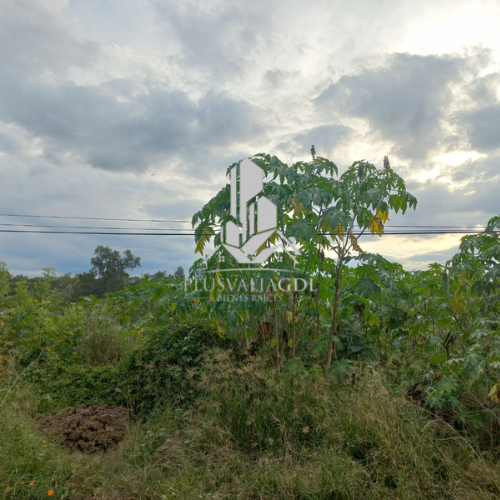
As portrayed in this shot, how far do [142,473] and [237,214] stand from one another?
2393mm

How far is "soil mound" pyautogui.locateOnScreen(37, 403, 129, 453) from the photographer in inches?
144

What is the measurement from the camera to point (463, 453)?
2910 mm

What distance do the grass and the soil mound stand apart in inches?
6.4

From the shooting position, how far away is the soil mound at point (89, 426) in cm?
367

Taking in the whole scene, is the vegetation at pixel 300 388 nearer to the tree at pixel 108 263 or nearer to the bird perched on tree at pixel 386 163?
the bird perched on tree at pixel 386 163

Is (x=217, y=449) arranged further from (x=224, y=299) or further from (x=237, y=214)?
(x=237, y=214)

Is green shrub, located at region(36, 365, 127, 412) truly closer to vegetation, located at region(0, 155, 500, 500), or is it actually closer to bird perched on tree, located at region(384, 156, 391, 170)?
vegetation, located at region(0, 155, 500, 500)

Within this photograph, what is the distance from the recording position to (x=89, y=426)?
152 inches

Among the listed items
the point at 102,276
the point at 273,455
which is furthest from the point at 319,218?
the point at 102,276

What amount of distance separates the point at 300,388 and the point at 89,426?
6.84 feet

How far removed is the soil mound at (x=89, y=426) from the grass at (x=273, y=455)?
164 millimetres

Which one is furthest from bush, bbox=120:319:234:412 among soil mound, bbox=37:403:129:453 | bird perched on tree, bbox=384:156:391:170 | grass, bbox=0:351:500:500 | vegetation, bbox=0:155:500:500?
bird perched on tree, bbox=384:156:391:170

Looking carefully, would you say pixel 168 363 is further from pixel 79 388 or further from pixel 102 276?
pixel 102 276

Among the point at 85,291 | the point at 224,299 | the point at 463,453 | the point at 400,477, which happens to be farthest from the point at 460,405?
the point at 85,291
